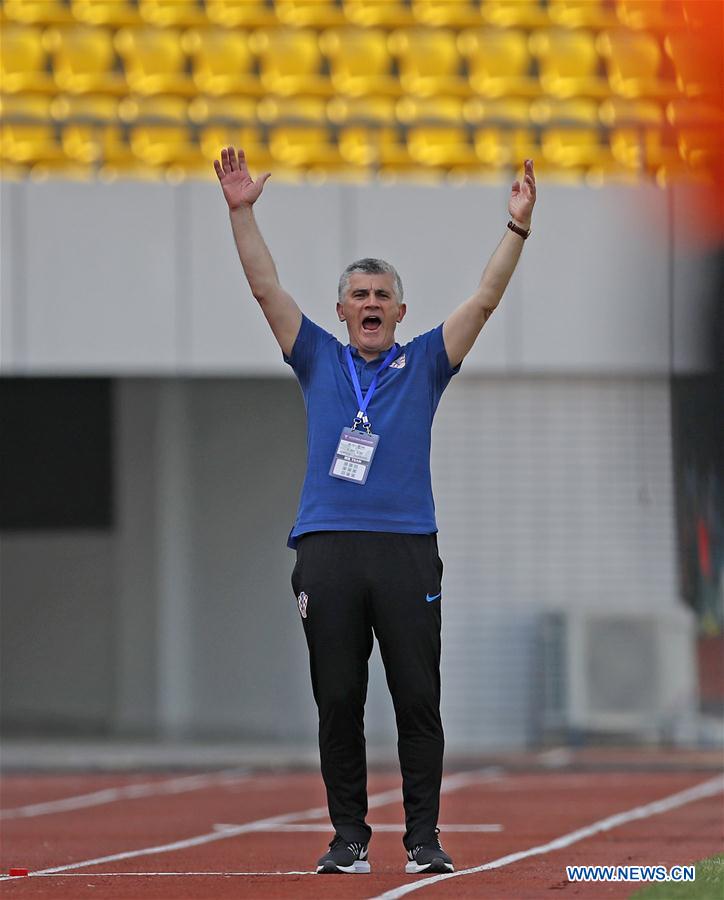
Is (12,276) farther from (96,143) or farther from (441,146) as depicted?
(441,146)

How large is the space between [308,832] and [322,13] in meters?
13.2

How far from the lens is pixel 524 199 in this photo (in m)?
6.19

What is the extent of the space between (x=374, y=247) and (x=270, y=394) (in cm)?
257

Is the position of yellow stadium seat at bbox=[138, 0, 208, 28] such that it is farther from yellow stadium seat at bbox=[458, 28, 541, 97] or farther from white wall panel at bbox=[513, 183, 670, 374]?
white wall panel at bbox=[513, 183, 670, 374]

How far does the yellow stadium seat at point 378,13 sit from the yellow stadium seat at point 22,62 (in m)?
3.33

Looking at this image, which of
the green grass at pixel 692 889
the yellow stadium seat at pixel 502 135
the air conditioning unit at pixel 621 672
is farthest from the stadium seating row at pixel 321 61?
the green grass at pixel 692 889

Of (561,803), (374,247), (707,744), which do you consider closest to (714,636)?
(707,744)

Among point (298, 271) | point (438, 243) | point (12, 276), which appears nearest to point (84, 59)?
point (12, 276)

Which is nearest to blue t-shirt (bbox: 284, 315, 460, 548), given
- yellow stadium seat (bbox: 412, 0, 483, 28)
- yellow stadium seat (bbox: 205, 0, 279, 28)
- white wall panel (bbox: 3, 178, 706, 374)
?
white wall panel (bbox: 3, 178, 706, 374)

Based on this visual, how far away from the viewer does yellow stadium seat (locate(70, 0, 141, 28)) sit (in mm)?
20578

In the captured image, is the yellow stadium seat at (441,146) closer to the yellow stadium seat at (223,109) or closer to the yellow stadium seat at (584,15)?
the yellow stadium seat at (223,109)

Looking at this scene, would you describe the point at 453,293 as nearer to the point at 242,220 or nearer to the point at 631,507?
the point at 631,507

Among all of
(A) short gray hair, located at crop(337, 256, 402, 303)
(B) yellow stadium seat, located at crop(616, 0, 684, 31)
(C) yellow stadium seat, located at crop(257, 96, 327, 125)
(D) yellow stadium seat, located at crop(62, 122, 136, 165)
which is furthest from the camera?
(C) yellow stadium seat, located at crop(257, 96, 327, 125)

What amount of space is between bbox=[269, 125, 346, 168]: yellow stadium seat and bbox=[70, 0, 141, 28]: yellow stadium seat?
2.61 m
